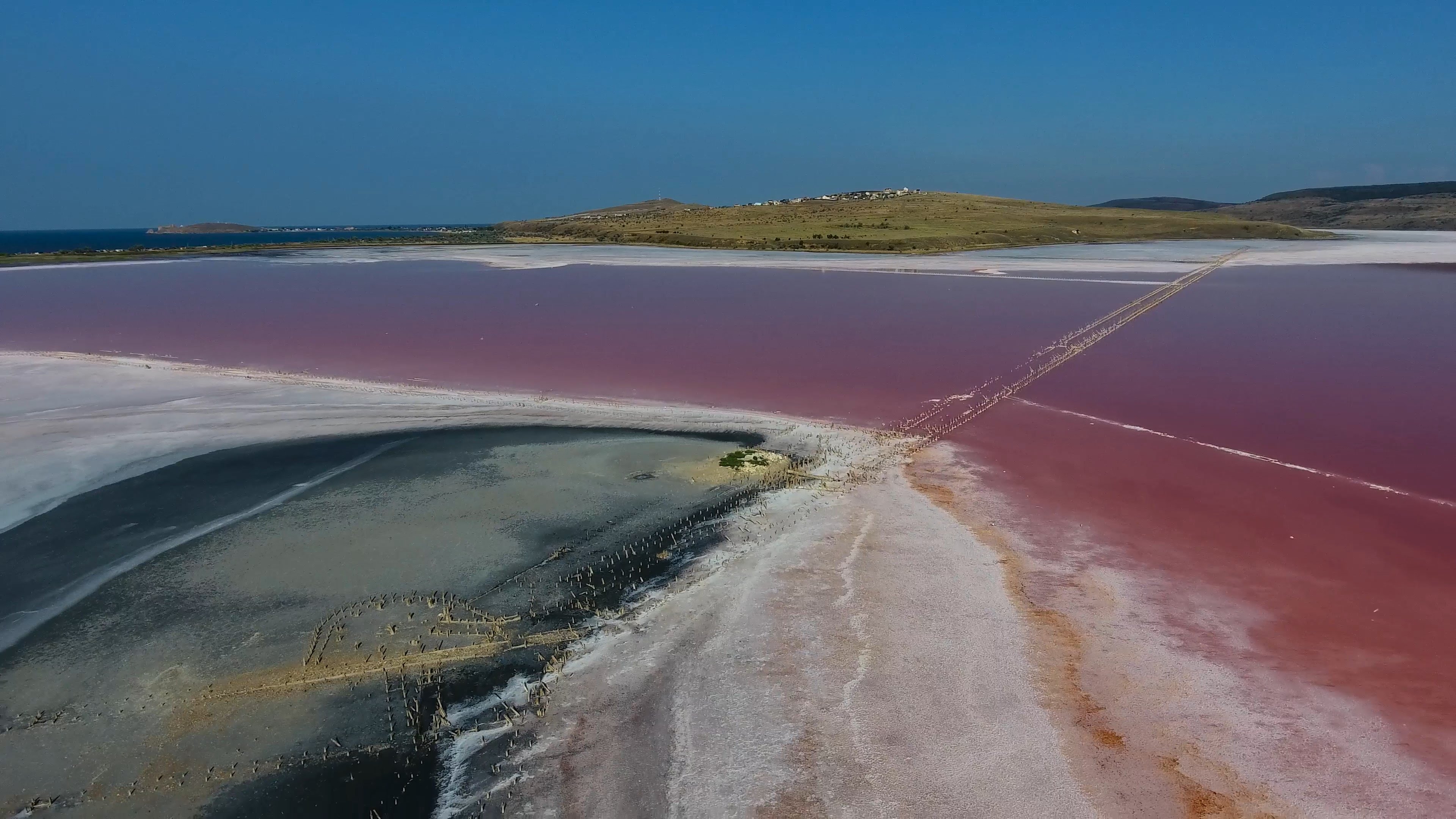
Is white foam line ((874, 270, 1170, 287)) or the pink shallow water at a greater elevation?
white foam line ((874, 270, 1170, 287))

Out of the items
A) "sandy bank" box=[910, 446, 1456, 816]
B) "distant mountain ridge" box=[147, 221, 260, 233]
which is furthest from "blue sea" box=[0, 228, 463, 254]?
"sandy bank" box=[910, 446, 1456, 816]

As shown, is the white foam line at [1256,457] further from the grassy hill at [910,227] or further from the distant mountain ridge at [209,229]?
the distant mountain ridge at [209,229]

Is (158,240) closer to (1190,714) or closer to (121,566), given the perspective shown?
(121,566)

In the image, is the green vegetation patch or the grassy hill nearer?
the green vegetation patch

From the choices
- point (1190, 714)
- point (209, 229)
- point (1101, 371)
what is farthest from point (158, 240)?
point (1190, 714)

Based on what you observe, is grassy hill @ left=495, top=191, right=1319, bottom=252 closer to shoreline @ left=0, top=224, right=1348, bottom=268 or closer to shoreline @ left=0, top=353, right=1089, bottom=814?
shoreline @ left=0, top=224, right=1348, bottom=268

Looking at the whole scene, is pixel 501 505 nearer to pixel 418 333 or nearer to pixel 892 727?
pixel 892 727
